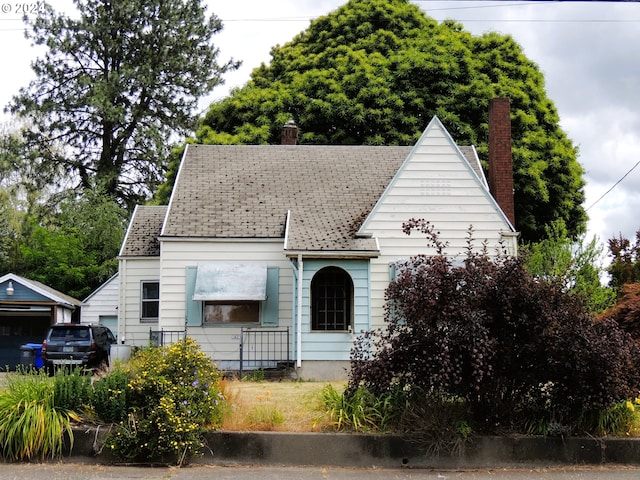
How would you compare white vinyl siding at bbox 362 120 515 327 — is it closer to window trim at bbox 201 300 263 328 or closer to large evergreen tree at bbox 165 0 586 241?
window trim at bbox 201 300 263 328

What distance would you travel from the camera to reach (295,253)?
17.1m

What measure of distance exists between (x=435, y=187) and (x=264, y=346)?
19.2 feet

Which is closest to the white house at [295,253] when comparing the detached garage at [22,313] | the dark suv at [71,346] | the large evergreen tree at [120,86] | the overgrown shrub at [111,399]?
the dark suv at [71,346]

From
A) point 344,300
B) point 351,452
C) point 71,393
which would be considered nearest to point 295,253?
point 344,300

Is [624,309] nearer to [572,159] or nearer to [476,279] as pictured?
[476,279]

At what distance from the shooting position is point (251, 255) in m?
18.9

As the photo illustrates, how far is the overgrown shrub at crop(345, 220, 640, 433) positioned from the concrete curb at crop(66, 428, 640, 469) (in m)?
0.37

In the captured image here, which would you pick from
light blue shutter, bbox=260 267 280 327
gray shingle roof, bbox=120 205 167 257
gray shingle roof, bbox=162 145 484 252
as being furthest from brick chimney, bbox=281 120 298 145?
light blue shutter, bbox=260 267 280 327

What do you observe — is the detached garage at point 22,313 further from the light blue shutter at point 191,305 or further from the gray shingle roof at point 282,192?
the light blue shutter at point 191,305

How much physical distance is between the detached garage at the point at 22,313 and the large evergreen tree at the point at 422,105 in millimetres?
7789

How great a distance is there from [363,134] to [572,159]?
876 cm

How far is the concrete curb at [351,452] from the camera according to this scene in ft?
29.8

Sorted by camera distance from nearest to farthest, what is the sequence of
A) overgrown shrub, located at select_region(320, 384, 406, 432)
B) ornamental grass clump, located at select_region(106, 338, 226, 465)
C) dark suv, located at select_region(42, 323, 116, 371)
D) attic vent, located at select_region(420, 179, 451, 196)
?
ornamental grass clump, located at select_region(106, 338, 226, 465)
overgrown shrub, located at select_region(320, 384, 406, 432)
attic vent, located at select_region(420, 179, 451, 196)
dark suv, located at select_region(42, 323, 116, 371)

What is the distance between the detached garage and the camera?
25516mm
